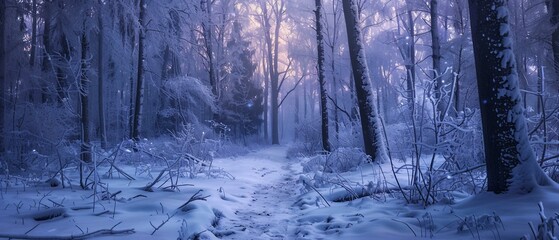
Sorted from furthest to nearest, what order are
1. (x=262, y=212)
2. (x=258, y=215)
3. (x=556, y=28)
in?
(x=556, y=28) → (x=262, y=212) → (x=258, y=215)

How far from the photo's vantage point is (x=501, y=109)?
3.92 meters

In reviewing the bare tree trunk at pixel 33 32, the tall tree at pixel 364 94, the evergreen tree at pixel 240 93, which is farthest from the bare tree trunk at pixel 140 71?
the evergreen tree at pixel 240 93

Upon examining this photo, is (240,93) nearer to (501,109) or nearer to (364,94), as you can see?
(364,94)

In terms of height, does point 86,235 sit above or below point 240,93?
below

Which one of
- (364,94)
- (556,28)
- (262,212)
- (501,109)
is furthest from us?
(556,28)

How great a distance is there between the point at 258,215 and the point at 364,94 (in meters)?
4.88

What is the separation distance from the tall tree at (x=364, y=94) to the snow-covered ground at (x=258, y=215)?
119 inches

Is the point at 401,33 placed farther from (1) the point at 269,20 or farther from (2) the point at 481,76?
(2) the point at 481,76

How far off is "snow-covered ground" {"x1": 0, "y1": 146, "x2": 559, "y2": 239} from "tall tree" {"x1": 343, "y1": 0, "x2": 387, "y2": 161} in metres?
3.01

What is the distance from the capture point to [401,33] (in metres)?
26.6

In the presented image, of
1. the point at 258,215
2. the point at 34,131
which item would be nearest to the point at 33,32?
the point at 34,131

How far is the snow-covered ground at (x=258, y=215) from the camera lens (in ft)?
11.3

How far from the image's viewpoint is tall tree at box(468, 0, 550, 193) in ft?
12.5

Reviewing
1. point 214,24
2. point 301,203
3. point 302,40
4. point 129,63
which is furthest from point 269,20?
point 301,203
